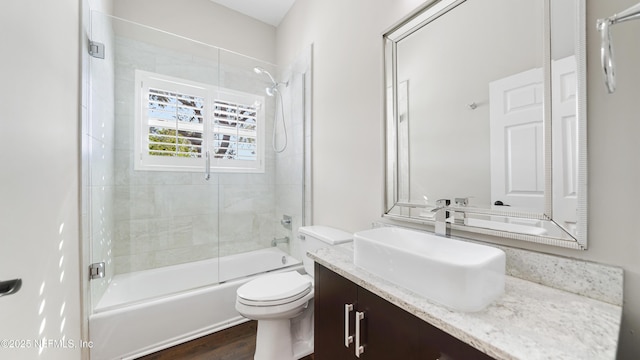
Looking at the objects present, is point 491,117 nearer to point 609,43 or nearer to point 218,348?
point 609,43

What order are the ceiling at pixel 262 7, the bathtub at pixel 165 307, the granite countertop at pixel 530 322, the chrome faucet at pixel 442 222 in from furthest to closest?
1. the ceiling at pixel 262 7
2. the bathtub at pixel 165 307
3. the chrome faucet at pixel 442 222
4. the granite countertop at pixel 530 322

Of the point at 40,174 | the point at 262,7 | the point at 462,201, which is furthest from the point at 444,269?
the point at 262,7

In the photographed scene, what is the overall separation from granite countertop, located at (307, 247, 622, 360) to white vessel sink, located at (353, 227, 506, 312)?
0.03 meters

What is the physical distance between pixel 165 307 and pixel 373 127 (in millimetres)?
1823

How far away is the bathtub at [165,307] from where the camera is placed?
1541 mm

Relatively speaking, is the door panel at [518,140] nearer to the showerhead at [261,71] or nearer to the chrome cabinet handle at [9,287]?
the chrome cabinet handle at [9,287]

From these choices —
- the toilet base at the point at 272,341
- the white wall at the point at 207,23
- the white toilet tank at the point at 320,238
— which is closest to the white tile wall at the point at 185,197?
the white wall at the point at 207,23

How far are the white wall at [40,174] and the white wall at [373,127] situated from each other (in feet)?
4.93

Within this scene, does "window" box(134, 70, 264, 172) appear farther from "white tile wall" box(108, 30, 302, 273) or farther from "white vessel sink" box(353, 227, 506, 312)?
"white vessel sink" box(353, 227, 506, 312)

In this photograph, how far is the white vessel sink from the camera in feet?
2.24

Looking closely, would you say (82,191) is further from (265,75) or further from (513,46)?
(513,46)

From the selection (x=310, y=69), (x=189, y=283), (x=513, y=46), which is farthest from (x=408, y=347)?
(x=310, y=69)

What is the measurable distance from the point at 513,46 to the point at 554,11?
0.14 metres

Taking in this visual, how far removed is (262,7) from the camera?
2.62 meters
